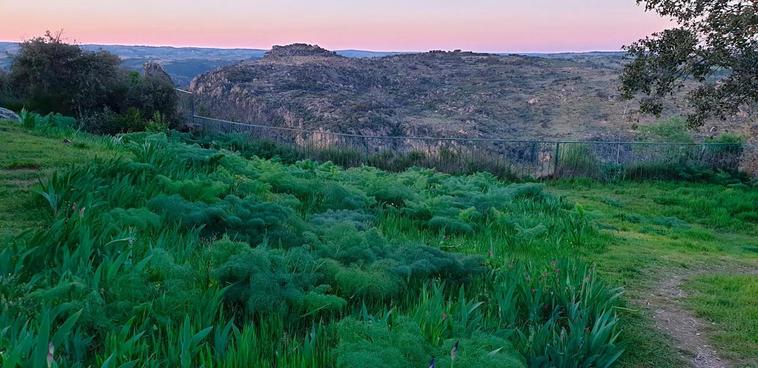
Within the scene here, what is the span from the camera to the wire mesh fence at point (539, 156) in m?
17.1

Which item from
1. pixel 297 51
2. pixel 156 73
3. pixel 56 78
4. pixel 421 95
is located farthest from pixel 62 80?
pixel 297 51

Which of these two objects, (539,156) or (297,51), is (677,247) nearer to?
(539,156)

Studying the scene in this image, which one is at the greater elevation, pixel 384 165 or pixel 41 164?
pixel 41 164

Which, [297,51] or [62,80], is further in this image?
[297,51]

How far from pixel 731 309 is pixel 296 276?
4000 mm

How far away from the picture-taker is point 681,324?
5.25 metres

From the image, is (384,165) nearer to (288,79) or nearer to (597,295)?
(597,295)

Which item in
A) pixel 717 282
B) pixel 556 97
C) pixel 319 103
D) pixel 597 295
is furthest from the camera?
pixel 556 97

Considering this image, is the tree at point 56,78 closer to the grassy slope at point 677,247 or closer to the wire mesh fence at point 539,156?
the wire mesh fence at point 539,156

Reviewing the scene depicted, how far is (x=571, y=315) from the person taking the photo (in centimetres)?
436

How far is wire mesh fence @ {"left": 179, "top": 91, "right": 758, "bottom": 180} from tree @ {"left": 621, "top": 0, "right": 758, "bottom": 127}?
557 centimetres

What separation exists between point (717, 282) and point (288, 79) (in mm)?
37430

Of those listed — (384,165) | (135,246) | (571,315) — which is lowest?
(384,165)

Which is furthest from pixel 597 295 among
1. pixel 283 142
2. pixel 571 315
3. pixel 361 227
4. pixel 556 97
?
pixel 556 97
